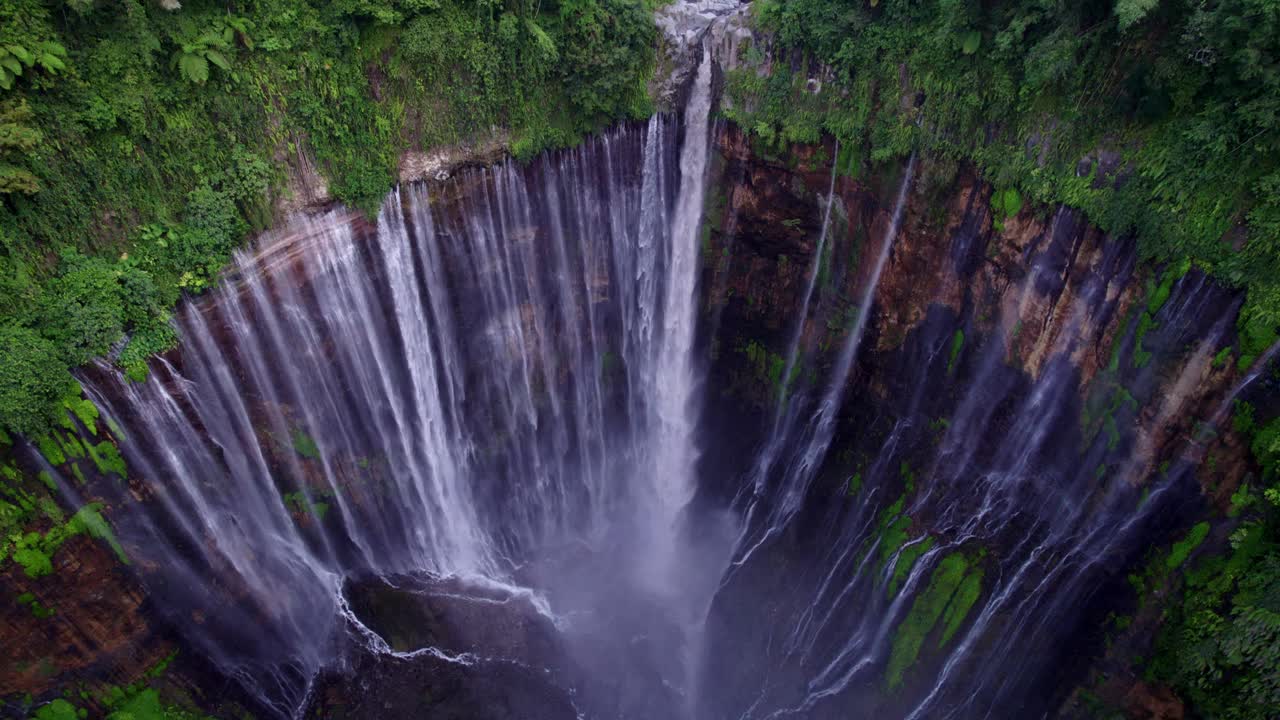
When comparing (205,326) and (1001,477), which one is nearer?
(205,326)

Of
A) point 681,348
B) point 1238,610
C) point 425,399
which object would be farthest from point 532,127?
point 1238,610

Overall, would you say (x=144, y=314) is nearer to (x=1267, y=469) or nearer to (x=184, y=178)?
(x=184, y=178)

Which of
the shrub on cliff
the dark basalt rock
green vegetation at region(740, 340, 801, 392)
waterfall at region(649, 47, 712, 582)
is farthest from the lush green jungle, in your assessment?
the dark basalt rock

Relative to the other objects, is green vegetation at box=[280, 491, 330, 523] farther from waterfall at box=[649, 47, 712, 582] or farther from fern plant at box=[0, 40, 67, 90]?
waterfall at box=[649, 47, 712, 582]

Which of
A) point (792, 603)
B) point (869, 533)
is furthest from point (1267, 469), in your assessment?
point (792, 603)

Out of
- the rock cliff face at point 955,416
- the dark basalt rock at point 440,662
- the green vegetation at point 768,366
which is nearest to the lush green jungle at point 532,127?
the rock cliff face at point 955,416

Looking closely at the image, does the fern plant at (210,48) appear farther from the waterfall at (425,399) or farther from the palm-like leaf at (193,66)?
the waterfall at (425,399)
